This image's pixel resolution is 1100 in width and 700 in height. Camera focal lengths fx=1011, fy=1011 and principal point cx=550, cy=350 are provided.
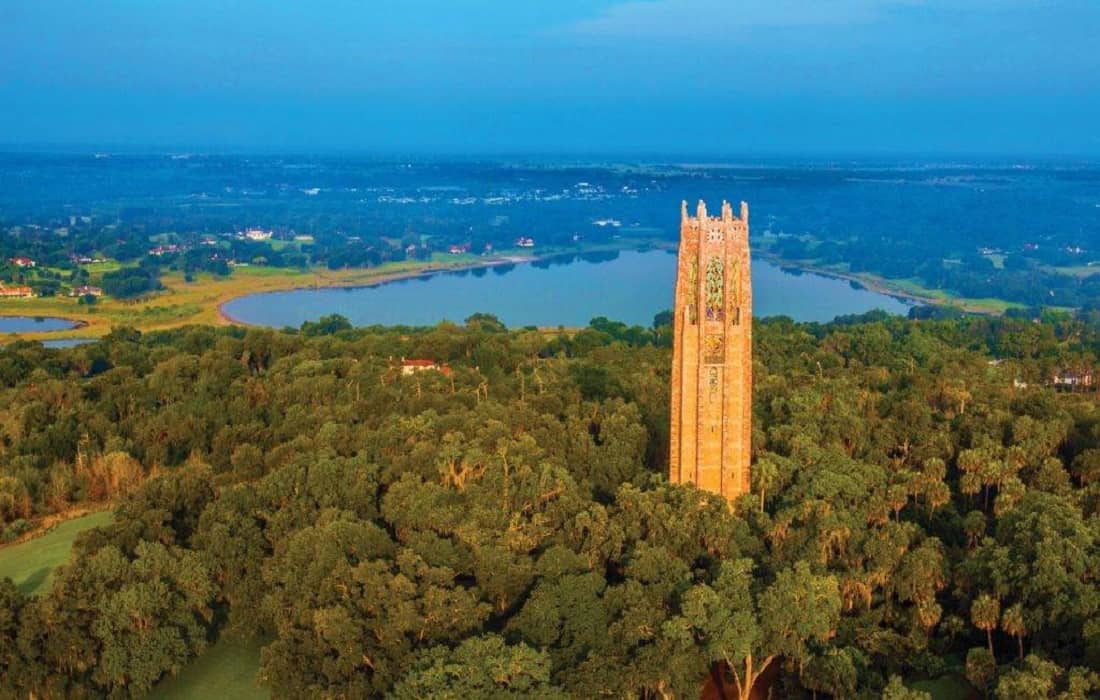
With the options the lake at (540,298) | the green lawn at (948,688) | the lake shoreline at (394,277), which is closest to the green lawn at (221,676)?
the green lawn at (948,688)

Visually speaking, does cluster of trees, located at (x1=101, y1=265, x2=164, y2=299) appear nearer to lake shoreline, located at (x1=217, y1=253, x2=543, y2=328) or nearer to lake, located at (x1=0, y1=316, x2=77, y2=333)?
lake shoreline, located at (x1=217, y1=253, x2=543, y2=328)

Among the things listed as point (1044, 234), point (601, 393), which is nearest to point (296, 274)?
point (601, 393)

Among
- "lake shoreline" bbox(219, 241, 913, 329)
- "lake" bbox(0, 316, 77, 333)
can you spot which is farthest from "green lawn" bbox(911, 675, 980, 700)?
"lake" bbox(0, 316, 77, 333)

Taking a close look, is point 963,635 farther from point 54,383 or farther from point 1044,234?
point 1044,234

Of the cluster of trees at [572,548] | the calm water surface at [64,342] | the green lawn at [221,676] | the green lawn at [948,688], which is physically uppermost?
the cluster of trees at [572,548]

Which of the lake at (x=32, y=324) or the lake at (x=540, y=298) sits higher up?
the lake at (x=32, y=324)

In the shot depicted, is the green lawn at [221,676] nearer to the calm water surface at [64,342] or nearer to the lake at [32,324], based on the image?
the calm water surface at [64,342]
